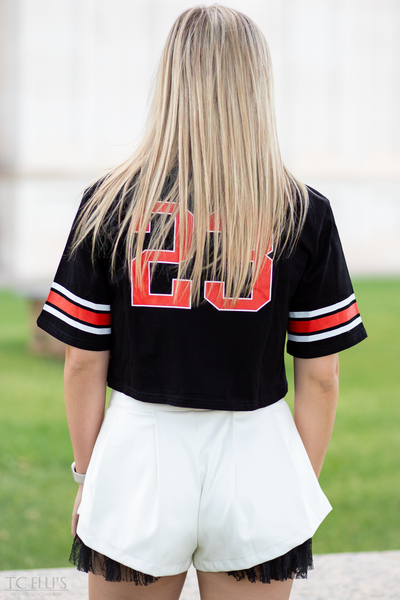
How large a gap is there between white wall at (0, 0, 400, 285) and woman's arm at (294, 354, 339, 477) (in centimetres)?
1493

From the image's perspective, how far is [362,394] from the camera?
679 cm

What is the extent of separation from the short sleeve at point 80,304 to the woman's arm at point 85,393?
3 cm

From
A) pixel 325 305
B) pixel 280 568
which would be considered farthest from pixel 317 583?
pixel 325 305

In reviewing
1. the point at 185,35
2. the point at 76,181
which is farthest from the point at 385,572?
the point at 76,181

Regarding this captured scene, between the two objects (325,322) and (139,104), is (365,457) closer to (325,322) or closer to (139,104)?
(325,322)

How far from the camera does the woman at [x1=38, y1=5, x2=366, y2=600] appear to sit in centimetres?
117

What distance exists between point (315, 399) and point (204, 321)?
0.35m

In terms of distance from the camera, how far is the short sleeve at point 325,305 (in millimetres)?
1267

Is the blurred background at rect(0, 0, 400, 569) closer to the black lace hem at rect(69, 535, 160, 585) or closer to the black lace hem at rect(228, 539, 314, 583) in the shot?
the black lace hem at rect(228, 539, 314, 583)

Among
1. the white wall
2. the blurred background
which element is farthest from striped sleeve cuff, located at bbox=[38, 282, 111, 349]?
the white wall

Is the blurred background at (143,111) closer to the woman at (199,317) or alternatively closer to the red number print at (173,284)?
the woman at (199,317)

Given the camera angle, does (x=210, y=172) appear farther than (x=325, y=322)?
No

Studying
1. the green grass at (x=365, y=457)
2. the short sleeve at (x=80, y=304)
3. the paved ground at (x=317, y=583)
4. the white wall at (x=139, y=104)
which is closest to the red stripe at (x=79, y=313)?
the short sleeve at (x=80, y=304)

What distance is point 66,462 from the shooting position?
4.79 metres
